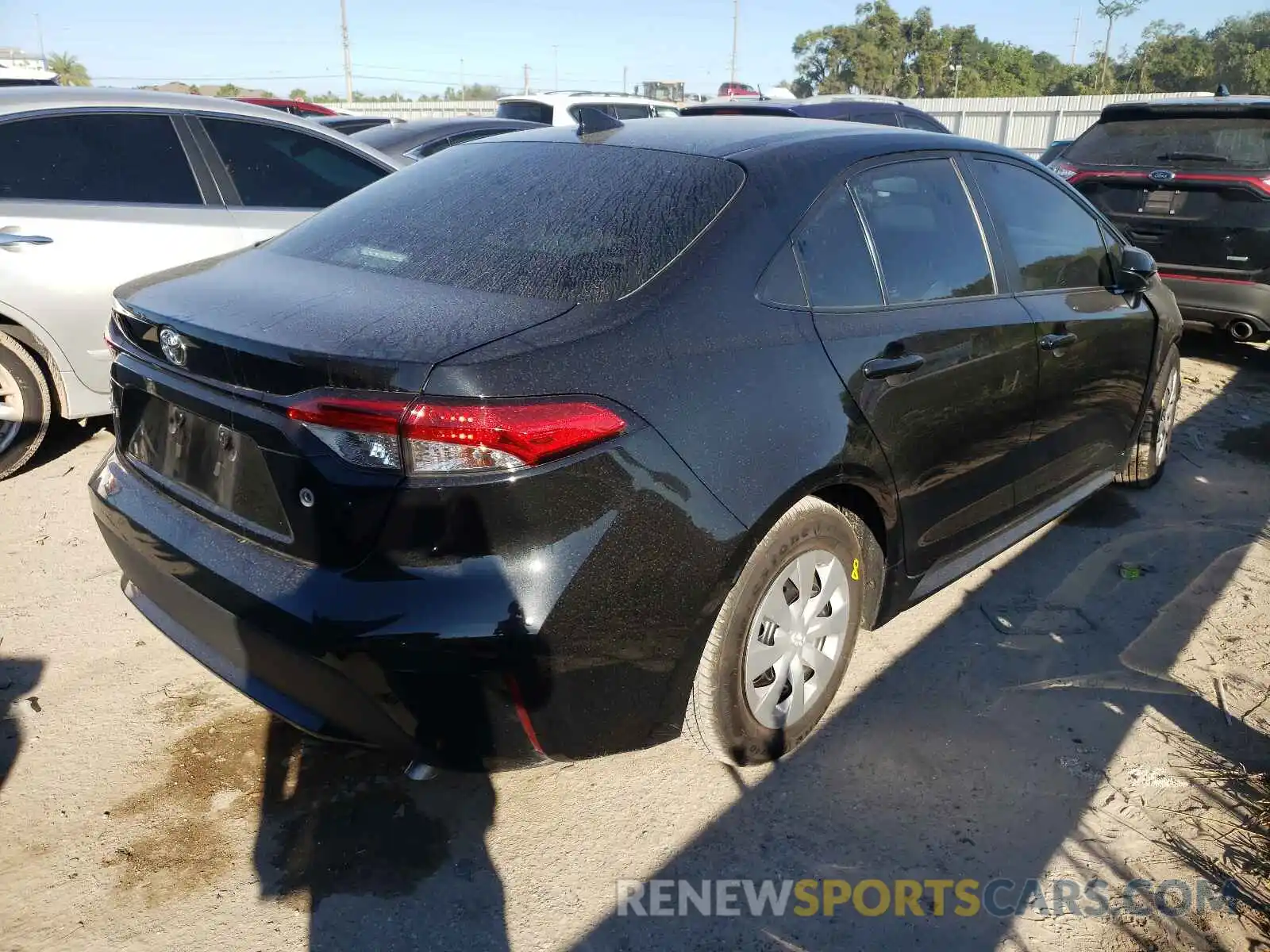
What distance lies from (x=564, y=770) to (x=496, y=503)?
3.64 ft

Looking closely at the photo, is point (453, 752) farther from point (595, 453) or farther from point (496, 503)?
point (595, 453)

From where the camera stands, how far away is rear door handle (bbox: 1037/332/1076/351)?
3309 millimetres

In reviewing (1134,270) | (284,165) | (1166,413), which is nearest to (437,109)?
(284,165)

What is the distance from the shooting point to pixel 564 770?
2730mm

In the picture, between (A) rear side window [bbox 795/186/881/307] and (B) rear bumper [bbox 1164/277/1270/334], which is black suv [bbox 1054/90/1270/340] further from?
(A) rear side window [bbox 795/186/881/307]

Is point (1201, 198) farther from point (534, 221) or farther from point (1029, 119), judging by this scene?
point (1029, 119)

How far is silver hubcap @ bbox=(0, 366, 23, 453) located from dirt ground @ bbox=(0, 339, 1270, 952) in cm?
124

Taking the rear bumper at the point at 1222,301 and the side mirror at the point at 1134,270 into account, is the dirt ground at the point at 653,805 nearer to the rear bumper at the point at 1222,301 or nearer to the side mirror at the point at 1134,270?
the side mirror at the point at 1134,270

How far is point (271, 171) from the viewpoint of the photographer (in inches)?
202

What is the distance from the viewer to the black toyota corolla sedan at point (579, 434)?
1.96 meters

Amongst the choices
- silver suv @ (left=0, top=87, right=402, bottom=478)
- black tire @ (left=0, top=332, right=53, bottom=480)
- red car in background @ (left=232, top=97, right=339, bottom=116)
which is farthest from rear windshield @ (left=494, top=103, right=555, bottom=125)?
black tire @ (left=0, top=332, right=53, bottom=480)

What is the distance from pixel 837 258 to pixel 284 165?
144 inches

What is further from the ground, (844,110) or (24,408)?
(844,110)

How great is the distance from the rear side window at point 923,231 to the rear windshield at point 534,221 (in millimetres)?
535
